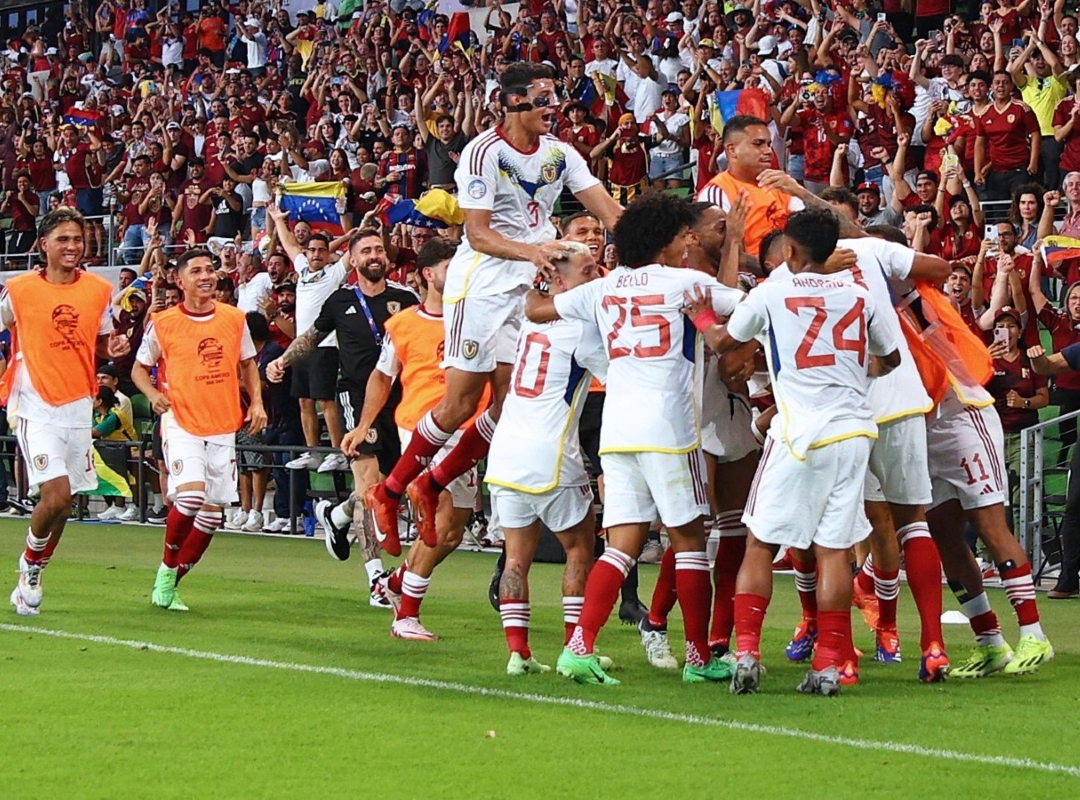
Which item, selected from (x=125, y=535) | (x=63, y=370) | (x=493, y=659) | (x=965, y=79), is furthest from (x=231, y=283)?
(x=493, y=659)

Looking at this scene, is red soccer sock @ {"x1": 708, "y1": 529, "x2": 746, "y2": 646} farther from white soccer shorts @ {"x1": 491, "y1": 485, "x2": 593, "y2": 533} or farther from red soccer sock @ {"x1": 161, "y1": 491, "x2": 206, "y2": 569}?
red soccer sock @ {"x1": 161, "y1": 491, "x2": 206, "y2": 569}

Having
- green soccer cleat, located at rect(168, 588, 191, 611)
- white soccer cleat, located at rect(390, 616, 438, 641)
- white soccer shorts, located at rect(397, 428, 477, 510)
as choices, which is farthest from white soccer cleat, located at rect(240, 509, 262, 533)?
white soccer cleat, located at rect(390, 616, 438, 641)

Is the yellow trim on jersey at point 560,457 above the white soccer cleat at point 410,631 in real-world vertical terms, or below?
above

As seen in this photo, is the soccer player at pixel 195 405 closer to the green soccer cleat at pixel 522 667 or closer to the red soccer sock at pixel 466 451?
the red soccer sock at pixel 466 451

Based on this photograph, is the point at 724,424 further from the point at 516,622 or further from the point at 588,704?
the point at 588,704

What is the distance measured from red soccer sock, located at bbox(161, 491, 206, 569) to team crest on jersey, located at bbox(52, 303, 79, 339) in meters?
1.24

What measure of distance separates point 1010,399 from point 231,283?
10224mm

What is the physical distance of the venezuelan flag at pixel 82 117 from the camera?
2892 cm

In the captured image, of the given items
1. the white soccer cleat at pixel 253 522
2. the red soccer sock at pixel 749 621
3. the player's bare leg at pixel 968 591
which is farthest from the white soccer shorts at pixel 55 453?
the white soccer cleat at pixel 253 522

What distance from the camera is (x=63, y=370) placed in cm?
1030

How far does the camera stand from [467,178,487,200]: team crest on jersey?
855 centimetres

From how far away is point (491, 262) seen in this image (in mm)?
8797

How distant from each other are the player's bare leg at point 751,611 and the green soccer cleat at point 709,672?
1.37 feet

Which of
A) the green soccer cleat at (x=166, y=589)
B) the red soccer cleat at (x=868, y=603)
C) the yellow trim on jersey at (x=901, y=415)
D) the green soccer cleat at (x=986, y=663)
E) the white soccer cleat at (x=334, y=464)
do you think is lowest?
the white soccer cleat at (x=334, y=464)
